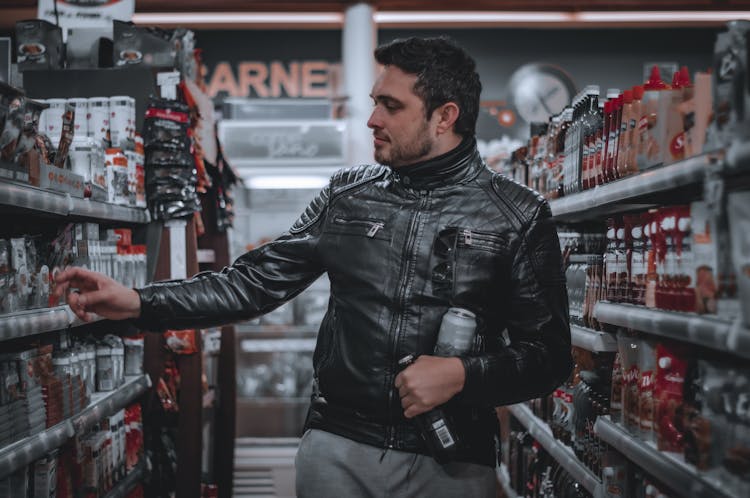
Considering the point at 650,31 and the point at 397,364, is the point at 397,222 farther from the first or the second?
the point at 650,31

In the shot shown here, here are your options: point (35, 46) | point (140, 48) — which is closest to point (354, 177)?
point (140, 48)

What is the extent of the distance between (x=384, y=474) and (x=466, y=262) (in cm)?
52

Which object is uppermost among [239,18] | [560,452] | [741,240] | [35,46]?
[239,18]

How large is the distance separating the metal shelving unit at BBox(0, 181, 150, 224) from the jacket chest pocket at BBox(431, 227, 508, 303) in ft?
3.73

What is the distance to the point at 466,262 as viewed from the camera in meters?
1.76

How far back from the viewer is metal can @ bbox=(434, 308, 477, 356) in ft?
5.29

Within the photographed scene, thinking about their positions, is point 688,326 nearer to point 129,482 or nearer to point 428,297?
point 428,297

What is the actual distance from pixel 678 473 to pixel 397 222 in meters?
0.84

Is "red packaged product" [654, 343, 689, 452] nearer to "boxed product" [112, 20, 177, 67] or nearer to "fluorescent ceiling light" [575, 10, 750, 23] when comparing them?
"boxed product" [112, 20, 177, 67]

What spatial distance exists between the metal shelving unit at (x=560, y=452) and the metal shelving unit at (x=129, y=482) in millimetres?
1698

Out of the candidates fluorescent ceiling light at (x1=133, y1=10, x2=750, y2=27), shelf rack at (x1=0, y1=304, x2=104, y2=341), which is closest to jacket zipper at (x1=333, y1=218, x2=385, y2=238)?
shelf rack at (x1=0, y1=304, x2=104, y2=341)

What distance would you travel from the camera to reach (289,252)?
1.99 metres

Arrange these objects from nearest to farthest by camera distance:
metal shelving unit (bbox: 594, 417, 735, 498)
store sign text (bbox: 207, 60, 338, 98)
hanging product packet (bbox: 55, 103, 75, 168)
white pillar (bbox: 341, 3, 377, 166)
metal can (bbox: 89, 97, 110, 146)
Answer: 1. metal shelving unit (bbox: 594, 417, 735, 498)
2. hanging product packet (bbox: 55, 103, 75, 168)
3. metal can (bbox: 89, 97, 110, 146)
4. white pillar (bbox: 341, 3, 377, 166)
5. store sign text (bbox: 207, 60, 338, 98)

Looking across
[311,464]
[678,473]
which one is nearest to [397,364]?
[311,464]
